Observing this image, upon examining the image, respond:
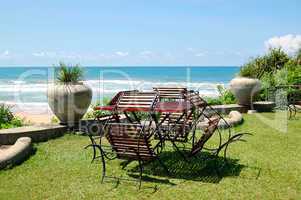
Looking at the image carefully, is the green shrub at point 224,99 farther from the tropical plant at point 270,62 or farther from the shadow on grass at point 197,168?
the shadow on grass at point 197,168

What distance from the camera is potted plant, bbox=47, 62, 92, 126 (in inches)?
364

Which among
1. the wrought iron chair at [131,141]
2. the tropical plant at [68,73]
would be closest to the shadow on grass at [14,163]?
the wrought iron chair at [131,141]

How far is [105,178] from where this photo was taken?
6.06 m

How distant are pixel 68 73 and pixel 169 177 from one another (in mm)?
4506

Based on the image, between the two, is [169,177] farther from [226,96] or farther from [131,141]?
[226,96]

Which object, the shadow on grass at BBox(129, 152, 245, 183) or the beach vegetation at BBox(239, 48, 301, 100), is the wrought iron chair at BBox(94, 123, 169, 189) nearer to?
the shadow on grass at BBox(129, 152, 245, 183)

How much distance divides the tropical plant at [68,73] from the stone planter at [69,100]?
0.61ft

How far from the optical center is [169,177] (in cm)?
610

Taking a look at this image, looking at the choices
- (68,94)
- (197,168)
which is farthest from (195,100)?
(68,94)

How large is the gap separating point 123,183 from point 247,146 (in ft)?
11.0

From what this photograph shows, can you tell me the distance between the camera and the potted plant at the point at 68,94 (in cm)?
926

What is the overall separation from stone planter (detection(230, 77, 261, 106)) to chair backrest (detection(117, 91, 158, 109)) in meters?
7.57

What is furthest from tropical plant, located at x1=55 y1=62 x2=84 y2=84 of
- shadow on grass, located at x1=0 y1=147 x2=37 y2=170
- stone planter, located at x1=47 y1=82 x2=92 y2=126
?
shadow on grass, located at x1=0 y1=147 x2=37 y2=170

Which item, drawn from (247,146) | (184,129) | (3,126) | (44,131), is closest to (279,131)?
(247,146)
